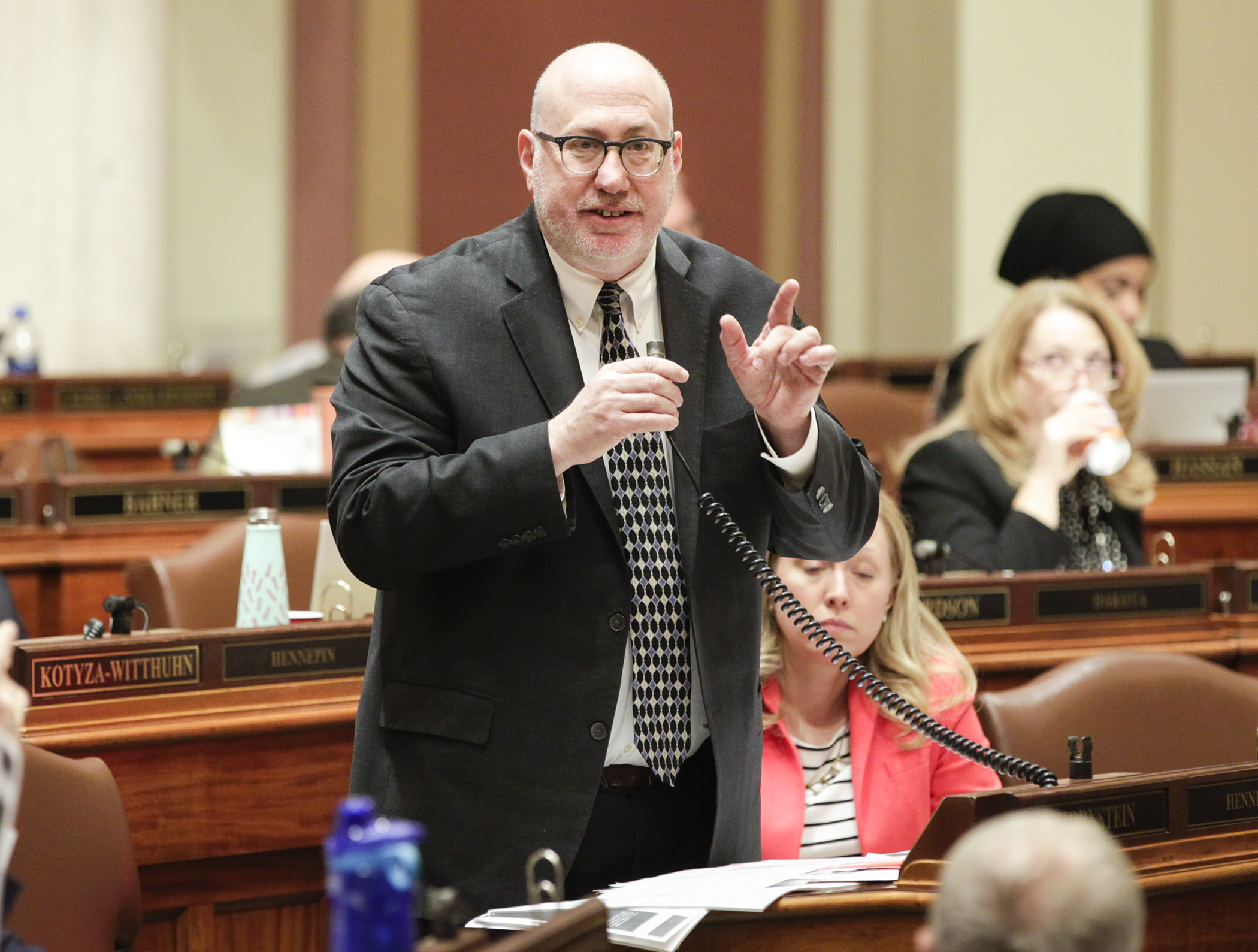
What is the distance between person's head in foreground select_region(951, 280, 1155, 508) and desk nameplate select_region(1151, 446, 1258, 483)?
89 cm

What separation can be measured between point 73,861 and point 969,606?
187 centimetres

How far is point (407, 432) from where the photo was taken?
1909mm

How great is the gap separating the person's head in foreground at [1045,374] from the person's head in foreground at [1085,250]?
805 mm

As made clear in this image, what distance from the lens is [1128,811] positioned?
6.22 feet

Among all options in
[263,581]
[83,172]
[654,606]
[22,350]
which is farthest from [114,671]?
[83,172]

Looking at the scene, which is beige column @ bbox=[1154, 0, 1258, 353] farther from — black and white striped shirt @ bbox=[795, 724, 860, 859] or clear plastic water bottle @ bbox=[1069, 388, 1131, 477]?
black and white striped shirt @ bbox=[795, 724, 860, 859]

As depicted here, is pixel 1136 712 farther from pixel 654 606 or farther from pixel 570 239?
pixel 570 239

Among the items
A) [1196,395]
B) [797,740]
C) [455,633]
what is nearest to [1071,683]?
[797,740]

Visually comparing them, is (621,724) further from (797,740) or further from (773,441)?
(797,740)

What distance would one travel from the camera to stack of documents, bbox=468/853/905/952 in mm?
1630

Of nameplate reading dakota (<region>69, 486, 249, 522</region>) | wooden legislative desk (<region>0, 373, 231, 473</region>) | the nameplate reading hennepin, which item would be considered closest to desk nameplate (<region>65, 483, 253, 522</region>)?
nameplate reading dakota (<region>69, 486, 249, 522</region>)

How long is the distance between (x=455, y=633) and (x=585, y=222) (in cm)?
50

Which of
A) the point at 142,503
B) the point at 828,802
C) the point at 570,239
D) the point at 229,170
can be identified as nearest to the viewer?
the point at 570,239

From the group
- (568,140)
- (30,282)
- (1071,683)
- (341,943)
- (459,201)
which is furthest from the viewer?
(459,201)
